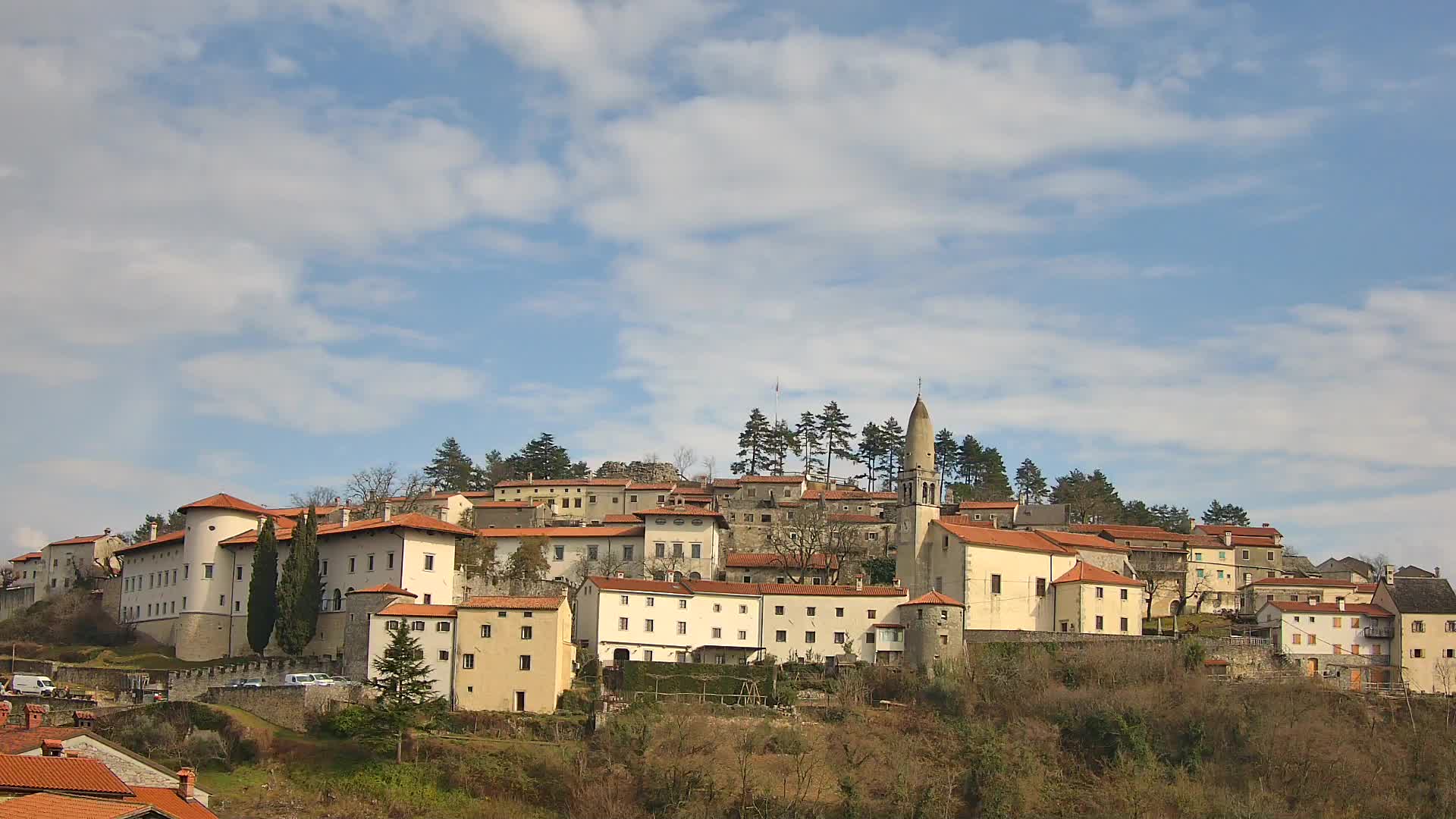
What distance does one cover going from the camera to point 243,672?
212ft

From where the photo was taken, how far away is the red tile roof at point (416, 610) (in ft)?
208

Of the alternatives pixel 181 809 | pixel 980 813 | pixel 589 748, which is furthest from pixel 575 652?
pixel 181 809

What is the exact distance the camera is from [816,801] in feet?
186

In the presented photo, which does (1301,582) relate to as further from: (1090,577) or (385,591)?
(385,591)

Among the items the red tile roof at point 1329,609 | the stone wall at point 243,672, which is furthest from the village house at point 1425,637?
the stone wall at point 243,672

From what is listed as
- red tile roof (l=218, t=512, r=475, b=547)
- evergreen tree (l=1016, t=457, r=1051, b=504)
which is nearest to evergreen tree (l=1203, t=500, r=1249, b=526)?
evergreen tree (l=1016, t=457, r=1051, b=504)

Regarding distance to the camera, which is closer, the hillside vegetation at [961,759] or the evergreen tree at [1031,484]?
the hillside vegetation at [961,759]

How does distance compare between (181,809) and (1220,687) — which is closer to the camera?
(181,809)

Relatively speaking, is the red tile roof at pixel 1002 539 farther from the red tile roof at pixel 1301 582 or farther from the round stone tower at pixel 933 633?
the red tile roof at pixel 1301 582

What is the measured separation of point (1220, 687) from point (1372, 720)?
665cm

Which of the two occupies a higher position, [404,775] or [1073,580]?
[1073,580]

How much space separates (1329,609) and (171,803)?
55.2m

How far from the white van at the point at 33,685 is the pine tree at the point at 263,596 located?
353 inches

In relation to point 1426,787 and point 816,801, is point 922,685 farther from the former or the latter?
point 1426,787
